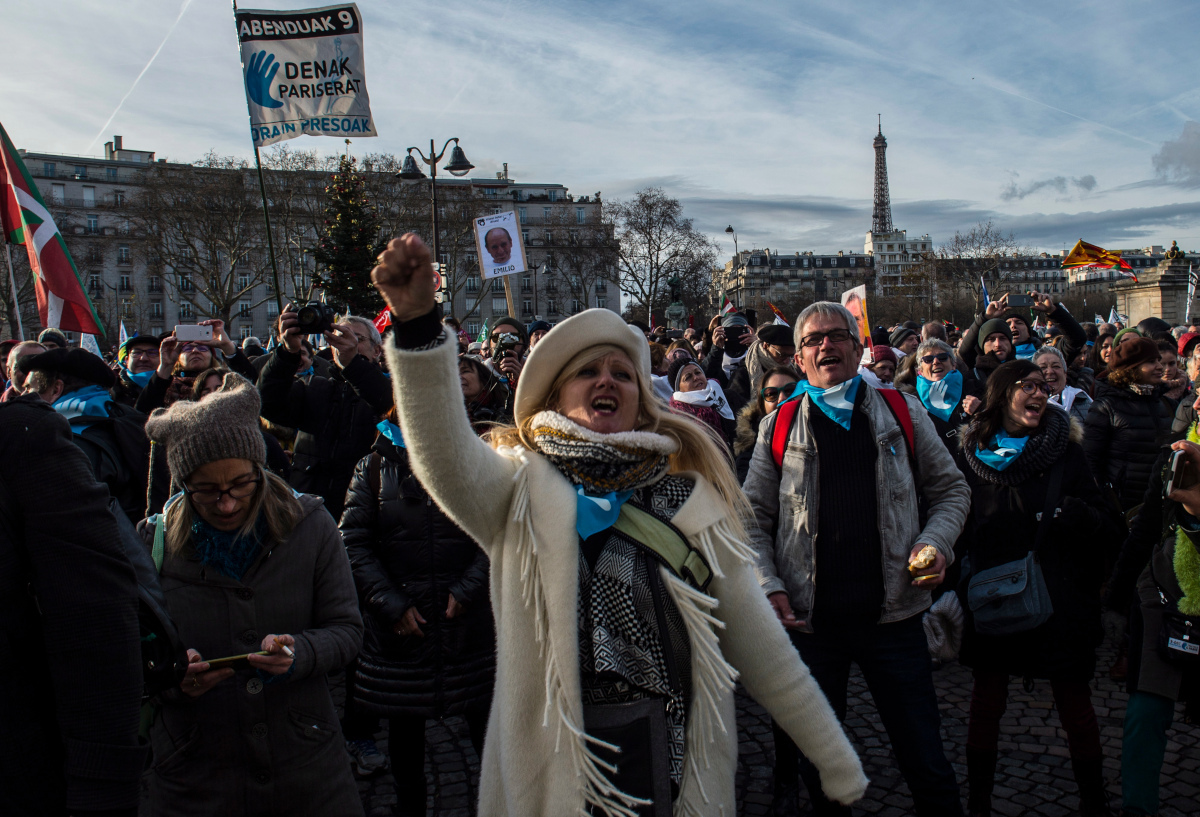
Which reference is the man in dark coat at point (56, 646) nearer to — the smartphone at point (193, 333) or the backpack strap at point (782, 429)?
the backpack strap at point (782, 429)

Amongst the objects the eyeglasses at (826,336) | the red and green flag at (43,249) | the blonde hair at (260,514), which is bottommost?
the blonde hair at (260,514)

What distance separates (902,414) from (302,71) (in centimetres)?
700

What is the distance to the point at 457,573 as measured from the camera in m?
3.04

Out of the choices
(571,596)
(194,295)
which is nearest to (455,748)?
(571,596)

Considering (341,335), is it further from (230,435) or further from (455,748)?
(455,748)

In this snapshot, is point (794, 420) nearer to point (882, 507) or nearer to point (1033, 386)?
point (882, 507)

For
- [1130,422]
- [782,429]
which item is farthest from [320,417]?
[1130,422]

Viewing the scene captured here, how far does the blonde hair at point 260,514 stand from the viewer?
2.26m

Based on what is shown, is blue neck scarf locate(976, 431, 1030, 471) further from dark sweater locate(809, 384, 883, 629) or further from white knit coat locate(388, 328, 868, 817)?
white knit coat locate(388, 328, 868, 817)

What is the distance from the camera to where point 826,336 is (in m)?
3.01

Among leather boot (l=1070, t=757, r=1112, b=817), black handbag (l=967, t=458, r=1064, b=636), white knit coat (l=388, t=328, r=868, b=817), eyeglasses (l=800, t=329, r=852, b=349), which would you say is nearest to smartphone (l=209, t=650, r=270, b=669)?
white knit coat (l=388, t=328, r=868, b=817)

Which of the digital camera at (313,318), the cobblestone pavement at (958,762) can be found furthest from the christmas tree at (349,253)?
the cobblestone pavement at (958,762)

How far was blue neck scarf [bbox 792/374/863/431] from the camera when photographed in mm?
2869

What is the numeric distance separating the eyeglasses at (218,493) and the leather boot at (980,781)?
287cm
